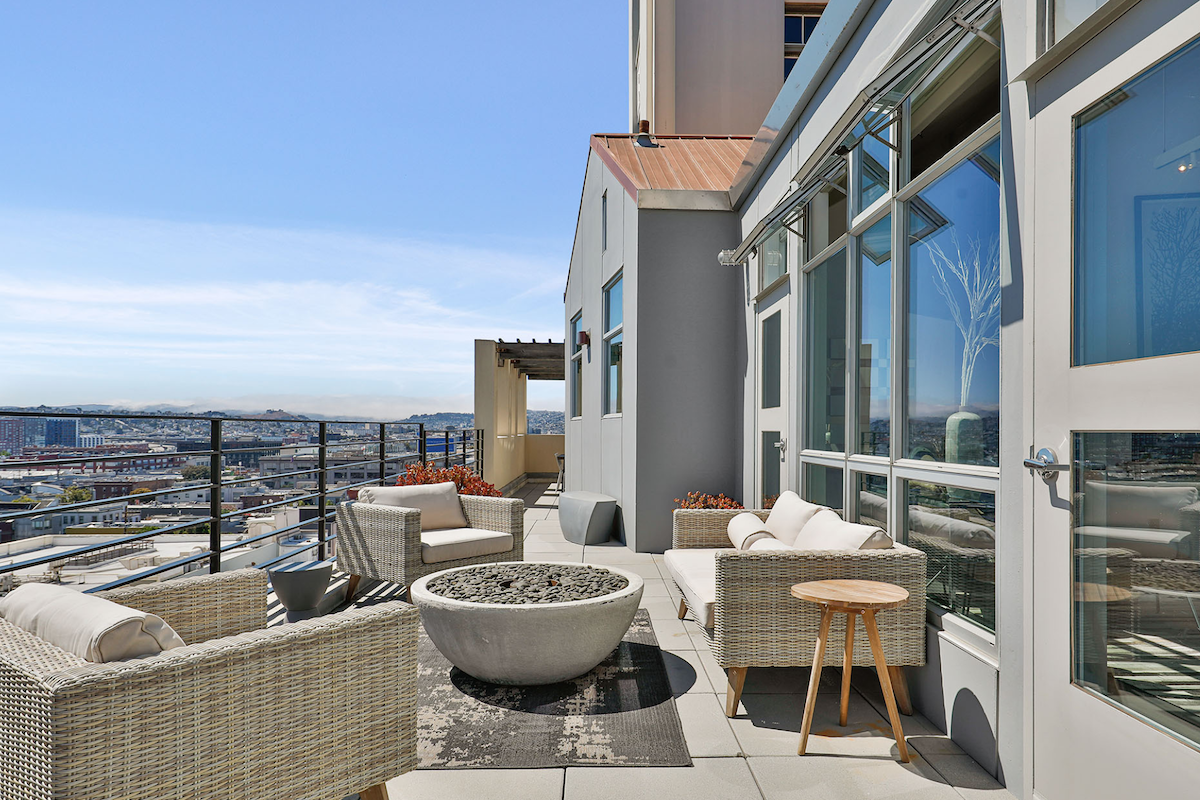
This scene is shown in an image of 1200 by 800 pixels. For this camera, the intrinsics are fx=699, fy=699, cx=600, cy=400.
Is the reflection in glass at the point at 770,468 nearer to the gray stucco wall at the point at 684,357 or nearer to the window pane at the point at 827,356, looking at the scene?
the window pane at the point at 827,356

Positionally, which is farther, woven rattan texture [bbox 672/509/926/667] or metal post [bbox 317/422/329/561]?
metal post [bbox 317/422/329/561]

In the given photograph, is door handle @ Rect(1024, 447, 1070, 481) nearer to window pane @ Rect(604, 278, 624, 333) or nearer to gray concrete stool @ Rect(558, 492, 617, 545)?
gray concrete stool @ Rect(558, 492, 617, 545)

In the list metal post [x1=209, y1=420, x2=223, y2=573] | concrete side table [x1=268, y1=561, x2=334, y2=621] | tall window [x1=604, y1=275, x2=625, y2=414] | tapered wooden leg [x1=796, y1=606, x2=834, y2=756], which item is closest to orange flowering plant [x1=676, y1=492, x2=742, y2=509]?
tall window [x1=604, y1=275, x2=625, y2=414]

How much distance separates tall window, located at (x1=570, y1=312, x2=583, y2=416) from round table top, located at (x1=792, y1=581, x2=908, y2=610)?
701 centimetres

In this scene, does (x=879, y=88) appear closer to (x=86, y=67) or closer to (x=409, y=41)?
(x=409, y=41)

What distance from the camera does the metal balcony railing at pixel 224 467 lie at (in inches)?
110

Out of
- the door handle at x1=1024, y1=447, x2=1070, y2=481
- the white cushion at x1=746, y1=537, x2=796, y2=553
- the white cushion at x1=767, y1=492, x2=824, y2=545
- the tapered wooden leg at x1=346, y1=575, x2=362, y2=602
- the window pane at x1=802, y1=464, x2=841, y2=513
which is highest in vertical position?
the door handle at x1=1024, y1=447, x2=1070, y2=481

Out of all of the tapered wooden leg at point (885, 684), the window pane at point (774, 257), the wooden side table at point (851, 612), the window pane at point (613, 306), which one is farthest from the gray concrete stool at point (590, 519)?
the tapered wooden leg at point (885, 684)

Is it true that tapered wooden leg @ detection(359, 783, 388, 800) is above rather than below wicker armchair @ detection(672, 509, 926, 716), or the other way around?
below

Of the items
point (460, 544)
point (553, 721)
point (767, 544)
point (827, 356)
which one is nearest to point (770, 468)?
point (827, 356)

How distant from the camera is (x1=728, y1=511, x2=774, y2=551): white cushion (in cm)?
355

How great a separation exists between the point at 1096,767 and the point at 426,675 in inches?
95.6

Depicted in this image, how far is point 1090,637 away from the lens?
1.81 meters

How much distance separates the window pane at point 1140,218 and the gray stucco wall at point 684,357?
14.4 ft
